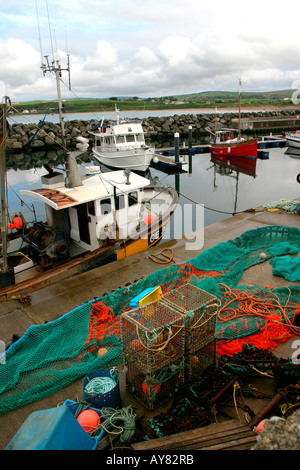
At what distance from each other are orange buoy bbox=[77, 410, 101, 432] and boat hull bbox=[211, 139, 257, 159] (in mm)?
29874

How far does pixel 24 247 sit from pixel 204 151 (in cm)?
3237

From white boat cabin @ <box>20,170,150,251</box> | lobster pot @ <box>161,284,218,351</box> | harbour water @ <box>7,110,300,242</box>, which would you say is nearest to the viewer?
lobster pot @ <box>161,284,218,351</box>

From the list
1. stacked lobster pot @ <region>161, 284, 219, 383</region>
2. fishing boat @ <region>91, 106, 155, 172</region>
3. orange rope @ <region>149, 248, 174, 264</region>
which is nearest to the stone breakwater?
fishing boat @ <region>91, 106, 155, 172</region>

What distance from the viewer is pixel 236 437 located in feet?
8.77

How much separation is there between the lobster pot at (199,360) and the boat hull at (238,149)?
28749mm

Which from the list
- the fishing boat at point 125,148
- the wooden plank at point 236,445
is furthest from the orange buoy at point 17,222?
the fishing boat at point 125,148

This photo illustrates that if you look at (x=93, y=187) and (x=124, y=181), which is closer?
(x=93, y=187)

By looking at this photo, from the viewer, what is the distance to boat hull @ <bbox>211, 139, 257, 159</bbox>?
1167 inches

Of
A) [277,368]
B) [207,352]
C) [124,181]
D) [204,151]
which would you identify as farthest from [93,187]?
[204,151]

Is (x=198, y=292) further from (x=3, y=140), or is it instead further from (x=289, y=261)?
(x=3, y=140)

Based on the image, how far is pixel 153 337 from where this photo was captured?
314 centimetres

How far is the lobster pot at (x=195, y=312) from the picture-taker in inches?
138

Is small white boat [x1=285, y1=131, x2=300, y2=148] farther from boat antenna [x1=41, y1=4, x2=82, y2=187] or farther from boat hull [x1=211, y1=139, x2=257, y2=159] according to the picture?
boat antenna [x1=41, y1=4, x2=82, y2=187]

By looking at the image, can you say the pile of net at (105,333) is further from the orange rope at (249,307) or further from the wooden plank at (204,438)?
the wooden plank at (204,438)
